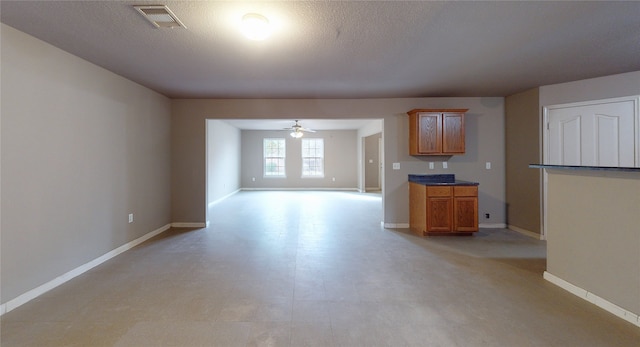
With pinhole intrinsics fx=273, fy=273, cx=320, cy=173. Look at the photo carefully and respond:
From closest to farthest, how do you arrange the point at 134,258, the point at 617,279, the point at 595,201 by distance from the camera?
1. the point at 617,279
2. the point at 595,201
3. the point at 134,258

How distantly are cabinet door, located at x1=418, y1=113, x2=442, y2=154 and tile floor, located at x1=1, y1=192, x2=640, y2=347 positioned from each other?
1.51 metres

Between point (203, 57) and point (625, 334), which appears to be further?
point (203, 57)

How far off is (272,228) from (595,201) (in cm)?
412

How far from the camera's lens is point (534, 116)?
4.23m

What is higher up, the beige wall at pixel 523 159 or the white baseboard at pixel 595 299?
the beige wall at pixel 523 159

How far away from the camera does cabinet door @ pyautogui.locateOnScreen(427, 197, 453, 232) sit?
166 inches

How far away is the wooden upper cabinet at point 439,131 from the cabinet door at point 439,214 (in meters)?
0.82

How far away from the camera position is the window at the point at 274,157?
1087 centimetres

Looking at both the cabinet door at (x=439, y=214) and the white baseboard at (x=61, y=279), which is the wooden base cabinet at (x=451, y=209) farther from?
the white baseboard at (x=61, y=279)

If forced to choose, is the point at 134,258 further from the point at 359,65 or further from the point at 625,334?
the point at 625,334

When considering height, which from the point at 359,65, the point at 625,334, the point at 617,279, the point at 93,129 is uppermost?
the point at 359,65

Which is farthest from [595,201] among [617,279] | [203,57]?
[203,57]

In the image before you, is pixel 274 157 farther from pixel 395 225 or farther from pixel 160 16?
pixel 160 16

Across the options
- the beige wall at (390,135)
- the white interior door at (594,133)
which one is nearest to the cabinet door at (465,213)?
the beige wall at (390,135)
